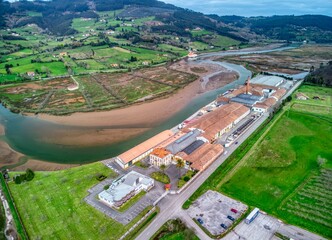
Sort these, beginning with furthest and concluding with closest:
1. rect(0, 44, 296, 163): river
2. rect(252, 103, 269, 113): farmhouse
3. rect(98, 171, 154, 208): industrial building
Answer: rect(252, 103, 269, 113): farmhouse, rect(0, 44, 296, 163): river, rect(98, 171, 154, 208): industrial building

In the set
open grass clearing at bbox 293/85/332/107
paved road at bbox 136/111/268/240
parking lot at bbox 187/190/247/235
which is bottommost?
paved road at bbox 136/111/268/240

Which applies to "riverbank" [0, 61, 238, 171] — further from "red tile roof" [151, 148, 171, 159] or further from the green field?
"red tile roof" [151, 148, 171, 159]

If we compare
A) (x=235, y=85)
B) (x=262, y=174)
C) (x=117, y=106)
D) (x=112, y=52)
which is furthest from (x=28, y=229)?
(x=112, y=52)

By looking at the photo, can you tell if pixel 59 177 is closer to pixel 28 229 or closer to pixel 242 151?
pixel 28 229

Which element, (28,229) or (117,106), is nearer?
(28,229)

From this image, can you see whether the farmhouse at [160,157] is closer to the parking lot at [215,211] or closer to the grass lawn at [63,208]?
the grass lawn at [63,208]

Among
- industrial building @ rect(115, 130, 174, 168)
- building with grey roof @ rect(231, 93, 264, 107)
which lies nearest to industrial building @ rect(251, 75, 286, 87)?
building with grey roof @ rect(231, 93, 264, 107)
